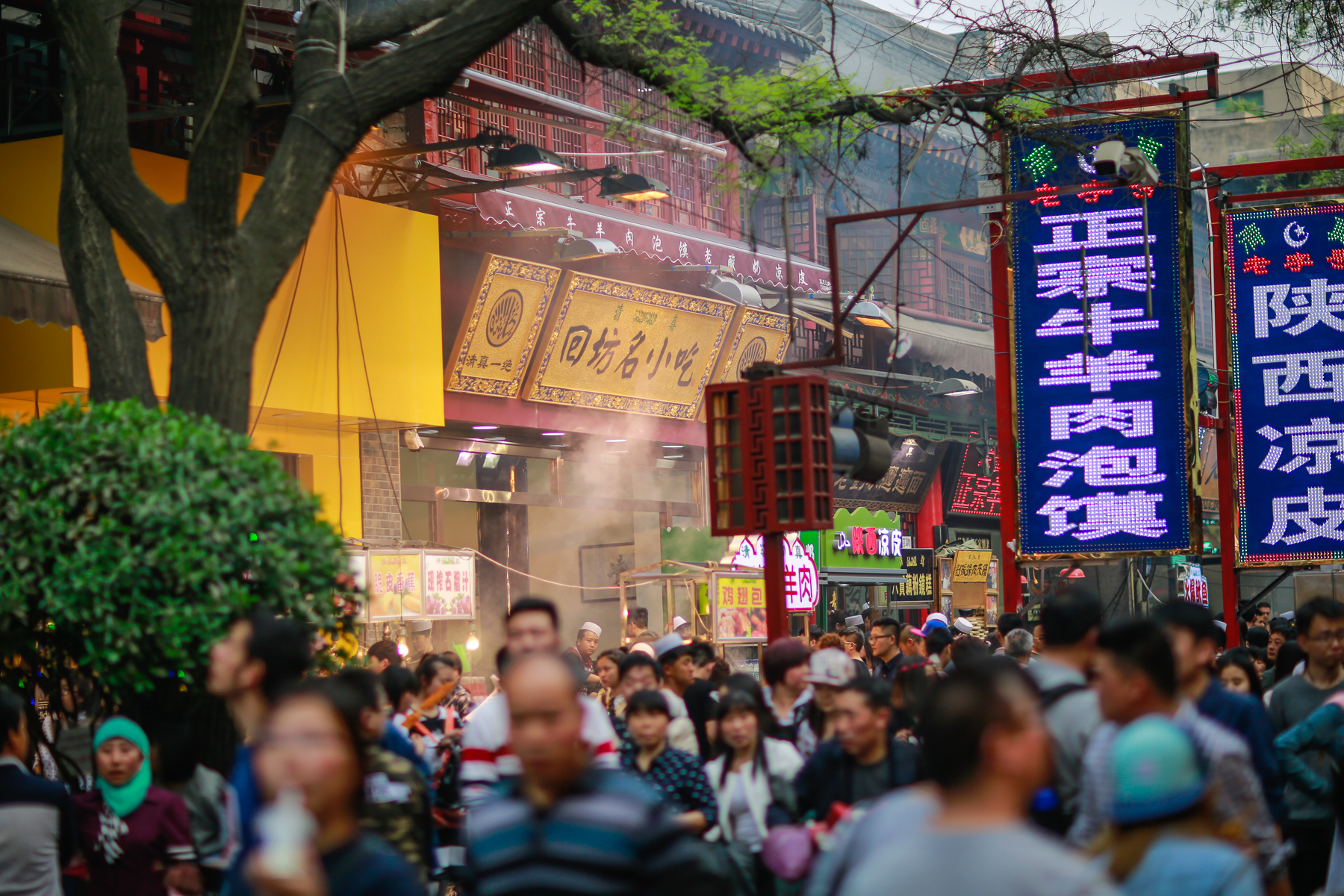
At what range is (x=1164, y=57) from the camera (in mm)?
12789

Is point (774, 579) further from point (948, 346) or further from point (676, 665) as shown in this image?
point (948, 346)

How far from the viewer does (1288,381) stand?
1653 centimetres

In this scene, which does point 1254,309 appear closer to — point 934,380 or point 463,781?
point 463,781

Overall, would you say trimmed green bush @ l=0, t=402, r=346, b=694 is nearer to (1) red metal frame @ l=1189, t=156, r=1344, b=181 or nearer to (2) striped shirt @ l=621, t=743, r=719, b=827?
(2) striped shirt @ l=621, t=743, r=719, b=827

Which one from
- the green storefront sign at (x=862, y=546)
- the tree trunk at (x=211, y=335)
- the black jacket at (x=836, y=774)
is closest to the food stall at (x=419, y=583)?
the tree trunk at (x=211, y=335)

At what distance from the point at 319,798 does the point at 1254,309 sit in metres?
15.4

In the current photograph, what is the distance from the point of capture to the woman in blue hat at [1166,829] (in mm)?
3295

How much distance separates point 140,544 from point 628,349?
14.6 metres

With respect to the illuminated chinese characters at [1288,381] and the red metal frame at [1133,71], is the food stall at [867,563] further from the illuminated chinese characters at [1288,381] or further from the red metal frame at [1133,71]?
the red metal frame at [1133,71]

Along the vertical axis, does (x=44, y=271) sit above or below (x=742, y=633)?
above

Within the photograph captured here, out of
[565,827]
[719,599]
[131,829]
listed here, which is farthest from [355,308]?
[565,827]

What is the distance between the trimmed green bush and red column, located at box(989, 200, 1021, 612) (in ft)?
30.9

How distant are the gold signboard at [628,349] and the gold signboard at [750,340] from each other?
29 centimetres

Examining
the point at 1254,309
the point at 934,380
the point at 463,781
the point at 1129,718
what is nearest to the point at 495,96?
the point at 1254,309
